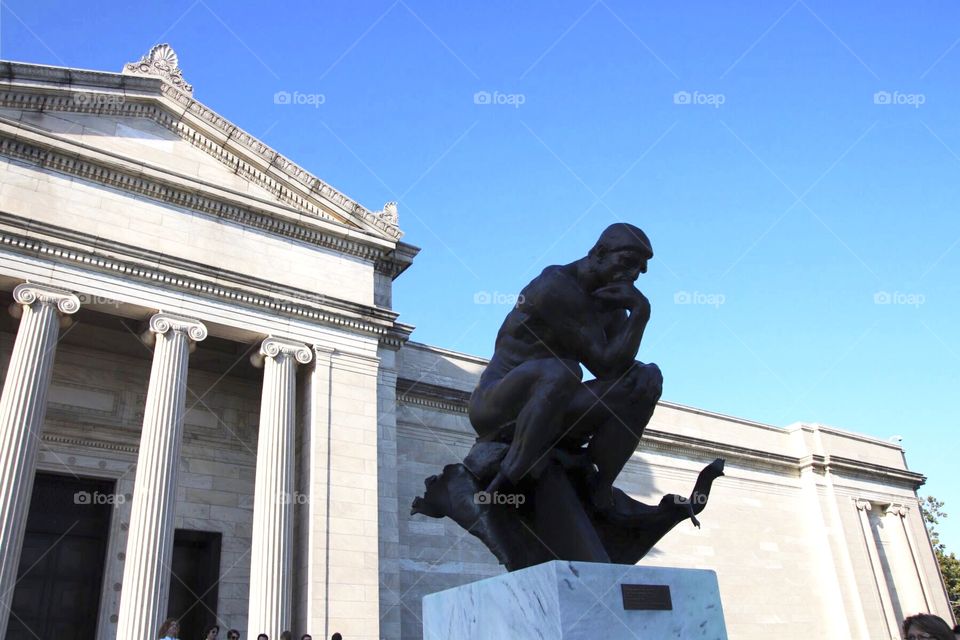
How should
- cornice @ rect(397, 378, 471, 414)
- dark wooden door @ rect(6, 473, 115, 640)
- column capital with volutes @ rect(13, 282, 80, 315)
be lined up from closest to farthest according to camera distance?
column capital with volutes @ rect(13, 282, 80, 315), dark wooden door @ rect(6, 473, 115, 640), cornice @ rect(397, 378, 471, 414)

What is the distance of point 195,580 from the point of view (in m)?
17.3

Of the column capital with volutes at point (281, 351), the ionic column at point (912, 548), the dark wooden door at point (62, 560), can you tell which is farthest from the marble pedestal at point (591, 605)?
the ionic column at point (912, 548)

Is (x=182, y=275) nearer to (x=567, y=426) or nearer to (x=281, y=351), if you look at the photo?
(x=281, y=351)

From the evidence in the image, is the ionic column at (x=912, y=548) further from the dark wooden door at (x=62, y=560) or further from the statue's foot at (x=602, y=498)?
the statue's foot at (x=602, y=498)

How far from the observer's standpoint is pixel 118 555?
1614cm

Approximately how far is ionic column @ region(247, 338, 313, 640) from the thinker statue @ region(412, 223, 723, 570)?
1050cm

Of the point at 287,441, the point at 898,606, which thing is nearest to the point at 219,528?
the point at 287,441

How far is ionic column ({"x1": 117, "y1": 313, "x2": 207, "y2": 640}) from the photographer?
43.2ft

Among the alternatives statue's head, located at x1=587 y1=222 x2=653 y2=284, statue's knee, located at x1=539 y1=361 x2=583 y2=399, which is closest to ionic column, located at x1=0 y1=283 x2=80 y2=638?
statue's knee, located at x1=539 y1=361 x2=583 y2=399

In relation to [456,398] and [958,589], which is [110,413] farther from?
[958,589]

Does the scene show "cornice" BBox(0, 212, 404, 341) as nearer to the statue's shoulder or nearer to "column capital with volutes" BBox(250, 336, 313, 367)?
"column capital with volutes" BBox(250, 336, 313, 367)

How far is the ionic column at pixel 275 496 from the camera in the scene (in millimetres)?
14242

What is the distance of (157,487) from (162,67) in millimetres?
10091

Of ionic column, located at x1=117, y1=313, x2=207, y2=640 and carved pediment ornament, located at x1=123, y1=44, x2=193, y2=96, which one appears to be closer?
ionic column, located at x1=117, y1=313, x2=207, y2=640
